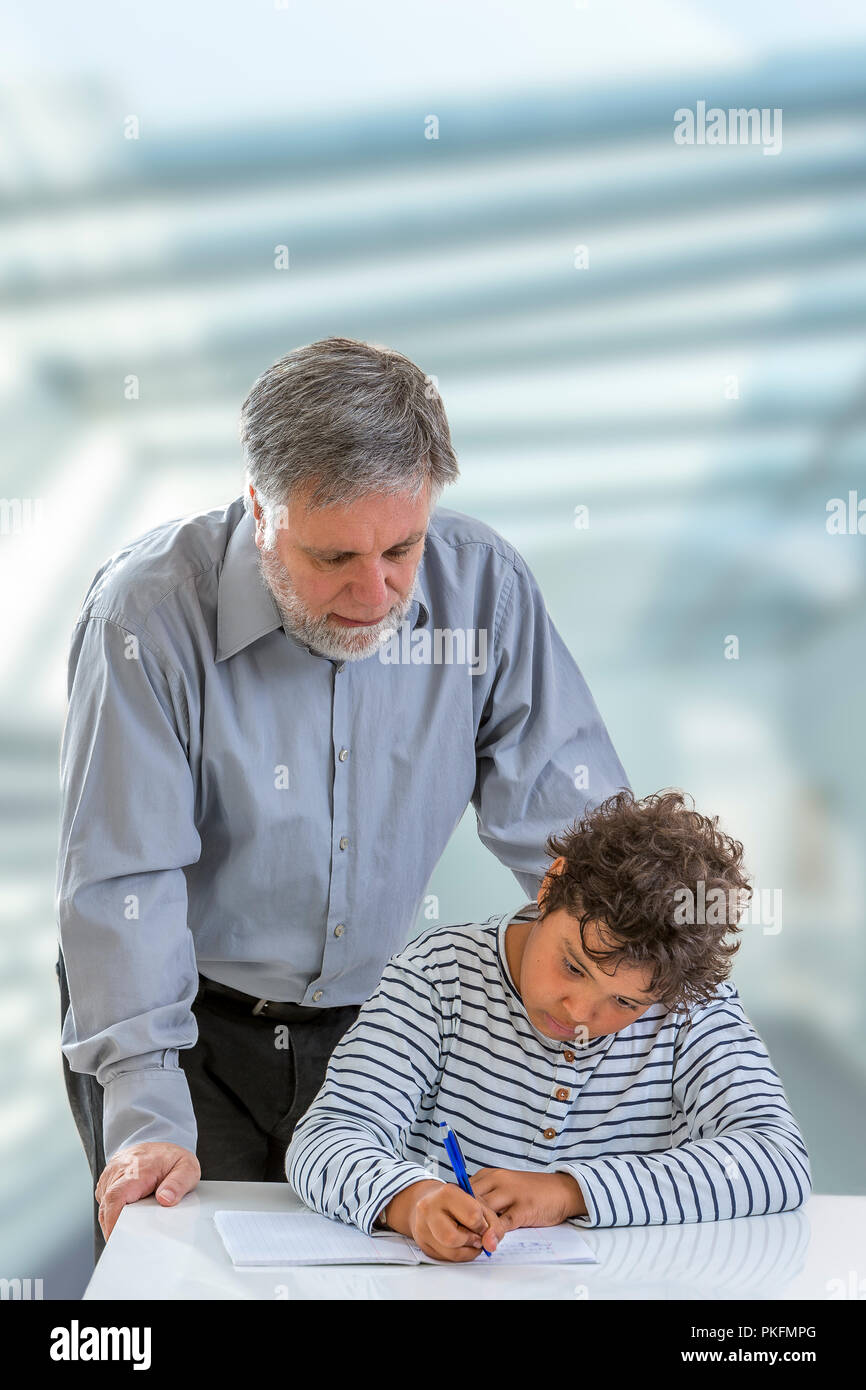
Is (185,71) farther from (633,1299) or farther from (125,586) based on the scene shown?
(633,1299)

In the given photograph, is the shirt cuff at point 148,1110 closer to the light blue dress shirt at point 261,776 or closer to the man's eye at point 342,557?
the light blue dress shirt at point 261,776

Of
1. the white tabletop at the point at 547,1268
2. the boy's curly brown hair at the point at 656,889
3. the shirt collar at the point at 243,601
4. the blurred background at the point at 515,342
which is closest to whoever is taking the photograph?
the white tabletop at the point at 547,1268

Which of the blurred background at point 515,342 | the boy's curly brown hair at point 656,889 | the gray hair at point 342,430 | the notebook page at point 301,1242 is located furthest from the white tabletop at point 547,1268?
the blurred background at point 515,342

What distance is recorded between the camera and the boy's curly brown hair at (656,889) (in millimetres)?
1335

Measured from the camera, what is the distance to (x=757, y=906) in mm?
2936

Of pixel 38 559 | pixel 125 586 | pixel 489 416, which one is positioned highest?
pixel 489 416

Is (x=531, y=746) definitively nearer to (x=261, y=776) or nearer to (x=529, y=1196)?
(x=261, y=776)

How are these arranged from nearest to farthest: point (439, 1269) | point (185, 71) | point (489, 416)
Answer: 1. point (439, 1269)
2. point (185, 71)
3. point (489, 416)

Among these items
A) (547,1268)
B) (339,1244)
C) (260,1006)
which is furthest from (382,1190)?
(260,1006)

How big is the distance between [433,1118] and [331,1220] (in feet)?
0.78

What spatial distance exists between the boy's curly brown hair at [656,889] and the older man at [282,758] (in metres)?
0.30

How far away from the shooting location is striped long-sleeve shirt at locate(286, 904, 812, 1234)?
4.48ft
